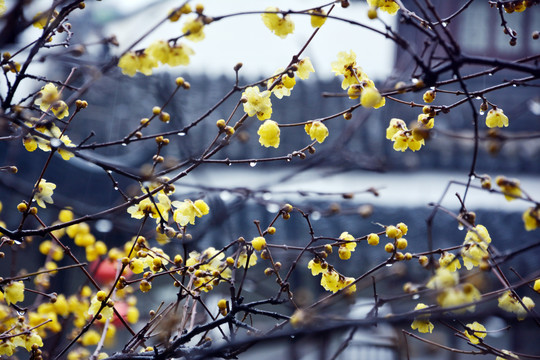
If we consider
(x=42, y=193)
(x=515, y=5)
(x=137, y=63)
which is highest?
(x=515, y=5)

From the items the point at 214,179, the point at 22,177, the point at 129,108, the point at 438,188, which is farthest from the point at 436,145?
the point at 22,177

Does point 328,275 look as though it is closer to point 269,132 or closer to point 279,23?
point 269,132

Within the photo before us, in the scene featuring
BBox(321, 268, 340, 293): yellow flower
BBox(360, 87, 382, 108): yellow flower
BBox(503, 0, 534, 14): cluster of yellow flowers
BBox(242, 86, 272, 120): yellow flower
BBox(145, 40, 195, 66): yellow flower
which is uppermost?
BBox(503, 0, 534, 14): cluster of yellow flowers

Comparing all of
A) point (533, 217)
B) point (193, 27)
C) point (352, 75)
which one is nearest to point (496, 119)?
point (352, 75)

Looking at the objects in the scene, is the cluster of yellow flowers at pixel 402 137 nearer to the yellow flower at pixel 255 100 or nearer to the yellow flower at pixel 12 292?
the yellow flower at pixel 255 100

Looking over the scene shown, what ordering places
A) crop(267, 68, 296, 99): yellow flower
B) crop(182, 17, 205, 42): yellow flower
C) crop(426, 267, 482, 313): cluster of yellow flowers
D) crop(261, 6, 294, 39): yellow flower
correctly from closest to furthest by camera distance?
crop(426, 267, 482, 313): cluster of yellow flowers, crop(182, 17, 205, 42): yellow flower, crop(261, 6, 294, 39): yellow flower, crop(267, 68, 296, 99): yellow flower

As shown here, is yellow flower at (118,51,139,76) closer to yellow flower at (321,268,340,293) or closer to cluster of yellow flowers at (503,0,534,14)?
yellow flower at (321,268,340,293)

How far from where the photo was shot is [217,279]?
1.46 metres

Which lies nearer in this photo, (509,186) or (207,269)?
(509,186)

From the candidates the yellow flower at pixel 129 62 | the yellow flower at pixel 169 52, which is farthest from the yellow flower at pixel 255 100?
the yellow flower at pixel 129 62

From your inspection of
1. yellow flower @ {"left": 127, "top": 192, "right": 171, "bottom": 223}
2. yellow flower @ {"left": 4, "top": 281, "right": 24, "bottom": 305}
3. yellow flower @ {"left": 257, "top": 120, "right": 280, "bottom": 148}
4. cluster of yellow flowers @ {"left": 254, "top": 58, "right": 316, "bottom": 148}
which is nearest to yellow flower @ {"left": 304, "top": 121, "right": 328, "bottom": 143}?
cluster of yellow flowers @ {"left": 254, "top": 58, "right": 316, "bottom": 148}

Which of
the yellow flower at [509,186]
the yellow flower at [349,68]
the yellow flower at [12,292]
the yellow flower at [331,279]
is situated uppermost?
the yellow flower at [349,68]

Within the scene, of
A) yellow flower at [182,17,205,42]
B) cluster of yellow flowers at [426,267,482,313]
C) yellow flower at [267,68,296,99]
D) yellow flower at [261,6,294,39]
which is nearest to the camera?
cluster of yellow flowers at [426,267,482,313]

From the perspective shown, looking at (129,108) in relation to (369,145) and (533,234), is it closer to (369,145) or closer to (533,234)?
(369,145)
